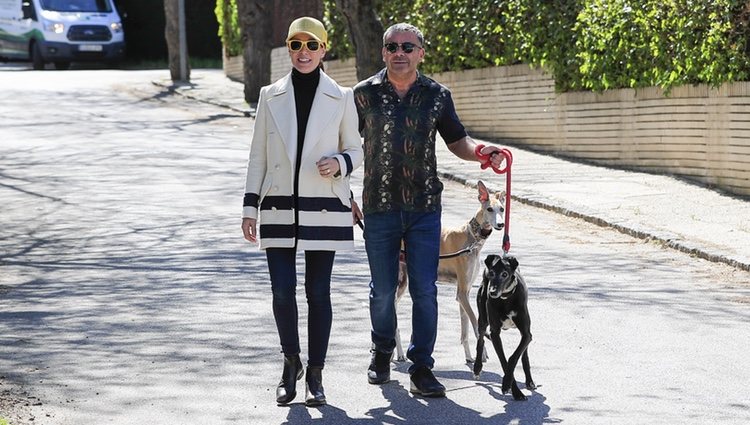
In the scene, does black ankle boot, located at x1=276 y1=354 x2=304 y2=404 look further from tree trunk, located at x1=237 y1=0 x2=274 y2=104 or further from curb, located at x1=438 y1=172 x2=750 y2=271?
tree trunk, located at x1=237 y1=0 x2=274 y2=104

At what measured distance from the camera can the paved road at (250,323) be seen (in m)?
7.08

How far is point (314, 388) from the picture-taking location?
7070 millimetres

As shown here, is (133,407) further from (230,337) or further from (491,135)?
(491,135)

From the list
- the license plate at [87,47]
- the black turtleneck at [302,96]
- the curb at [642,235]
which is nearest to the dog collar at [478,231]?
the black turtleneck at [302,96]

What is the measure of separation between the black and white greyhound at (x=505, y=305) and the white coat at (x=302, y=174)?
29.4 inches

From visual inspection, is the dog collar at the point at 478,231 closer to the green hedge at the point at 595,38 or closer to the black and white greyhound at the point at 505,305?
the black and white greyhound at the point at 505,305

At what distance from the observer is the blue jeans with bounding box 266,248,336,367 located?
7.04 meters

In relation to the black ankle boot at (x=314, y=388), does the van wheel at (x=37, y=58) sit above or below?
above

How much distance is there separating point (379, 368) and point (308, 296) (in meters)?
0.68

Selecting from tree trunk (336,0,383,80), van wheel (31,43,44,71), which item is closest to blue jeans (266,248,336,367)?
tree trunk (336,0,383,80)

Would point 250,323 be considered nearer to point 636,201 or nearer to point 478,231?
point 478,231

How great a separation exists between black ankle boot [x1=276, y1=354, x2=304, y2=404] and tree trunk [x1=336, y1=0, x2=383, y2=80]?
14973 mm

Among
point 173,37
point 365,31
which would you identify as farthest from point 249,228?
point 173,37

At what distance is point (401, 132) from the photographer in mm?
7207
